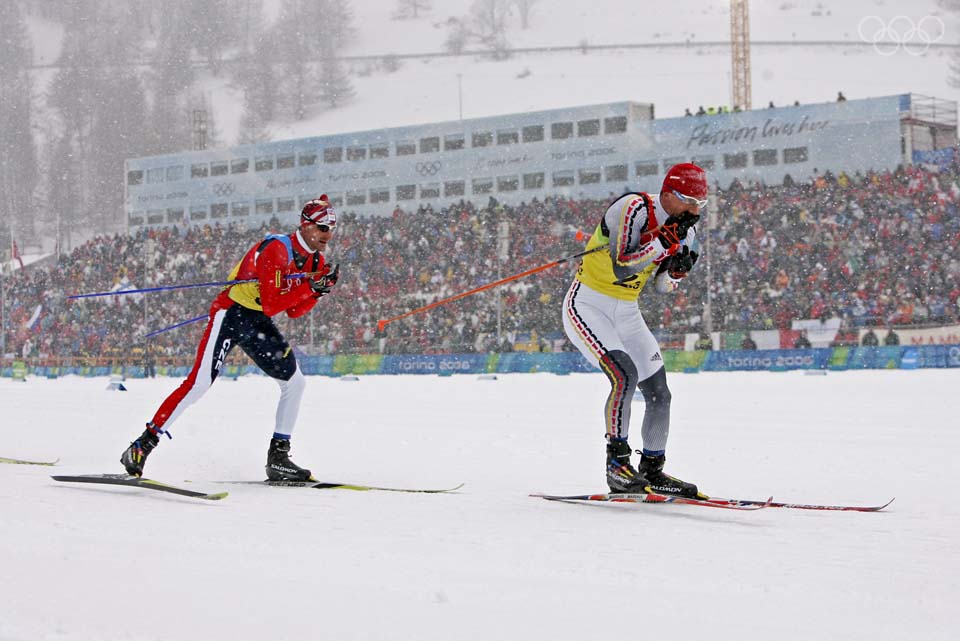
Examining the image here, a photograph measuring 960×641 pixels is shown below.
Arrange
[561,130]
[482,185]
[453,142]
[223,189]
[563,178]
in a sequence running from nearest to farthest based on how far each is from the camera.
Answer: [563,178] → [561,130] → [482,185] → [453,142] → [223,189]

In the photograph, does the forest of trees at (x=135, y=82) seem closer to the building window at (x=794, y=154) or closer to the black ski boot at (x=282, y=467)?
the building window at (x=794, y=154)

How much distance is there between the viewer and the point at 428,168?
52.3 meters

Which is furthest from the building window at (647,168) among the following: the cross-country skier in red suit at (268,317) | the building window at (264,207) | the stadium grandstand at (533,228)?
the cross-country skier in red suit at (268,317)

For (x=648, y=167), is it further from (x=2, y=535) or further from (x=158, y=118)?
(x=158, y=118)

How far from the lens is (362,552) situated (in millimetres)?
4824

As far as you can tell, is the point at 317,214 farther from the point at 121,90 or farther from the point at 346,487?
the point at 121,90

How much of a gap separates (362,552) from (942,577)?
2431mm

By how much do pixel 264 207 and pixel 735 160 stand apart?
25.2 meters

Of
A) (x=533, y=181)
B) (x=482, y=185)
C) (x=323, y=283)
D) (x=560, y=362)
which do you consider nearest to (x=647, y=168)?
(x=533, y=181)

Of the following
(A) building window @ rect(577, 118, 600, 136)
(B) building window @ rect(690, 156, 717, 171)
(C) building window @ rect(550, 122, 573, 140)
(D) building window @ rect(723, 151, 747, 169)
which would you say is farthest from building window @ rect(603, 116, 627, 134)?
(D) building window @ rect(723, 151, 747, 169)

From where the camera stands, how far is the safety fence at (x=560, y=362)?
2478 centimetres

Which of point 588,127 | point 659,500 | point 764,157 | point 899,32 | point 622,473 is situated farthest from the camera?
point 899,32

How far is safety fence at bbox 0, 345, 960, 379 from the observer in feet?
81.3

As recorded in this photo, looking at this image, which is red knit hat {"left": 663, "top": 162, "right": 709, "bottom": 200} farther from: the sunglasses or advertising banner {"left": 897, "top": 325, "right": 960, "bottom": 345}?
advertising banner {"left": 897, "top": 325, "right": 960, "bottom": 345}
